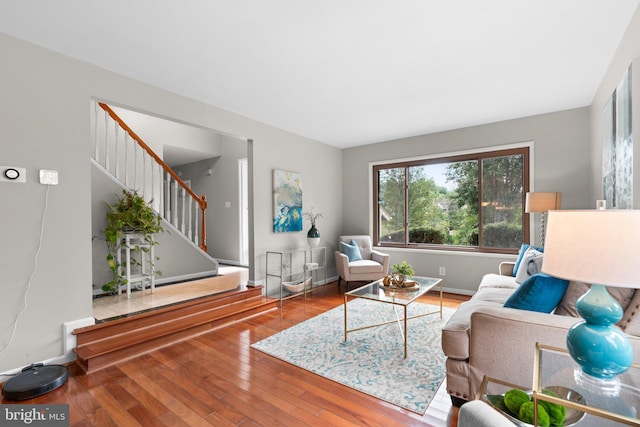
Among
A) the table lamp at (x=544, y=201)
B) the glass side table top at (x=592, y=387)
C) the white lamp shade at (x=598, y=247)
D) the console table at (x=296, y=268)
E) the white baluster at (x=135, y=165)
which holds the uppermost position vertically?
the white baluster at (x=135, y=165)

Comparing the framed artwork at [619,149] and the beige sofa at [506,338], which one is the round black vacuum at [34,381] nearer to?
the beige sofa at [506,338]

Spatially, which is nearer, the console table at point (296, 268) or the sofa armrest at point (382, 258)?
the console table at point (296, 268)

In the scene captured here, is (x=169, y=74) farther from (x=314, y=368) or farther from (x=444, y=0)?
(x=314, y=368)

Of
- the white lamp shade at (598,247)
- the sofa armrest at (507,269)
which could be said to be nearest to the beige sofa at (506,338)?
the white lamp shade at (598,247)

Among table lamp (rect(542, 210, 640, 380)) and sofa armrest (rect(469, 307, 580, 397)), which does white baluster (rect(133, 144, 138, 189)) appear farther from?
table lamp (rect(542, 210, 640, 380))

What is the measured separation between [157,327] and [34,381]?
0.92m

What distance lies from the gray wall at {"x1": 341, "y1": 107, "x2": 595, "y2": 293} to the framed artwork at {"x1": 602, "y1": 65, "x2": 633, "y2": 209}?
0.95m

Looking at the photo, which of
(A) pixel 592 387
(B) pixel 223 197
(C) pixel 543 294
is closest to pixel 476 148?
(C) pixel 543 294

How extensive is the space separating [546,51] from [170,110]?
11.5 ft

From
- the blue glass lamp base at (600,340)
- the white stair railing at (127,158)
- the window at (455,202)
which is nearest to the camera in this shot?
the blue glass lamp base at (600,340)

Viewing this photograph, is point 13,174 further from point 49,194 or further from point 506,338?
point 506,338

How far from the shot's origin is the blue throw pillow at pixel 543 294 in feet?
5.78

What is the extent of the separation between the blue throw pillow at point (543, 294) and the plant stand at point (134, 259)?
3.88m

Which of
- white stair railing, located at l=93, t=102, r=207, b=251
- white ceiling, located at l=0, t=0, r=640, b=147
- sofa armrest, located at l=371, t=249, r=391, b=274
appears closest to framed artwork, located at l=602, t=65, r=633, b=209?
white ceiling, located at l=0, t=0, r=640, b=147
